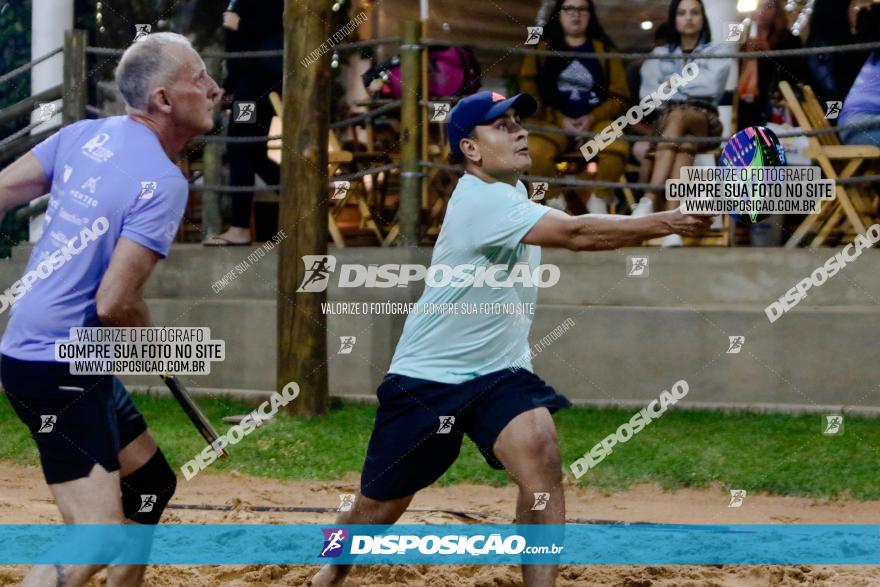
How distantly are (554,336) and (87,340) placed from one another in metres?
5.89

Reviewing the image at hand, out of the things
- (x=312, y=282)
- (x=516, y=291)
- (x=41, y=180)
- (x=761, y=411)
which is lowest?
(x=761, y=411)

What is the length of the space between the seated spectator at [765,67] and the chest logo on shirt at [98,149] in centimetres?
673

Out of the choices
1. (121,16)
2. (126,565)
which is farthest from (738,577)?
(121,16)

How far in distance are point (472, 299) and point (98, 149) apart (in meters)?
1.50

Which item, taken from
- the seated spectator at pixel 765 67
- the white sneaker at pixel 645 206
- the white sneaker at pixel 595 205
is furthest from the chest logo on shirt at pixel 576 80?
the seated spectator at pixel 765 67

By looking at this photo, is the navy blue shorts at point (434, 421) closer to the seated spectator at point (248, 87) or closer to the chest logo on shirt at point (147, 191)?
the chest logo on shirt at point (147, 191)

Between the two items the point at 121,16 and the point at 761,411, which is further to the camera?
the point at 121,16

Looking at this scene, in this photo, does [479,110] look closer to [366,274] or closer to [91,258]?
[91,258]

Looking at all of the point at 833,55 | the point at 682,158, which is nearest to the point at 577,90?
the point at 682,158

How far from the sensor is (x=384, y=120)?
1096 cm

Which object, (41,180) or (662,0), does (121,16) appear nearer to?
(662,0)

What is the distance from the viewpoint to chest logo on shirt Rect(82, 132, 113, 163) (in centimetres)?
423

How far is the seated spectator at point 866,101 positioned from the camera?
9703 millimetres

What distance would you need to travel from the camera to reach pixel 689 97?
10.1 meters
